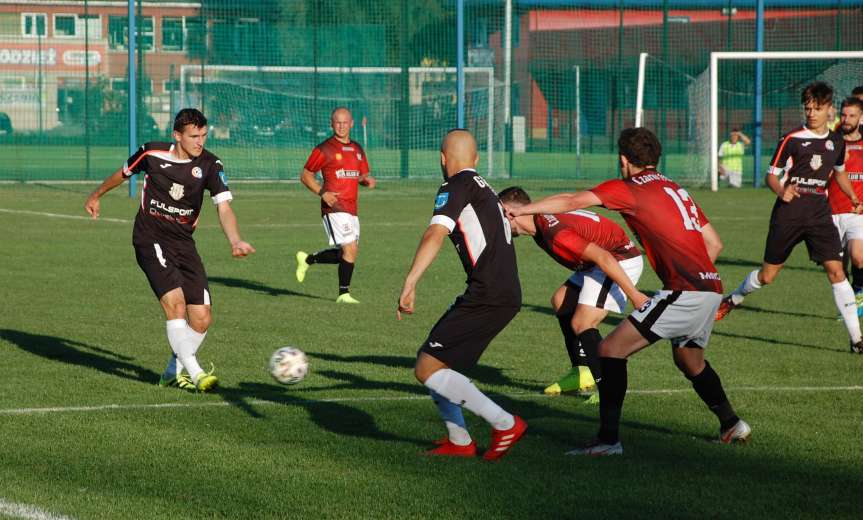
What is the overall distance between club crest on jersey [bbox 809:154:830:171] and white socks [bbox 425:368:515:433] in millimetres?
5714

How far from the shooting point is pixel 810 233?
35.9 feet

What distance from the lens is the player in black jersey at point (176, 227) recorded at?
28.7ft

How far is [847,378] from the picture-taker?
916 cm

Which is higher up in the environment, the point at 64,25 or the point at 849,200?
the point at 64,25

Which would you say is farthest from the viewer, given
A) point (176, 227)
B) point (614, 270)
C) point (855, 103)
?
point (855, 103)

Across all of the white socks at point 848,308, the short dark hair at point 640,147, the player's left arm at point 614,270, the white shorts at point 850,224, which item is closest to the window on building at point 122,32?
the white shorts at point 850,224

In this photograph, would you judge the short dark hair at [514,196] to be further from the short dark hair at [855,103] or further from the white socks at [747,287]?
the short dark hair at [855,103]

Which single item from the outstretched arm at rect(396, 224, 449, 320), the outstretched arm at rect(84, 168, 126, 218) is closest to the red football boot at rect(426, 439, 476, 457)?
the outstretched arm at rect(396, 224, 449, 320)

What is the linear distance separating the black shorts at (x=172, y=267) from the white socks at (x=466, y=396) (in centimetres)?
302

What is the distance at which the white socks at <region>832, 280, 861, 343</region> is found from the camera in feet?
34.2

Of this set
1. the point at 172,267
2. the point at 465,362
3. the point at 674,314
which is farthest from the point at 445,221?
the point at 172,267

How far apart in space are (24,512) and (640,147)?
3.69 meters

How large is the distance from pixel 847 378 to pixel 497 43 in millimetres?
29304

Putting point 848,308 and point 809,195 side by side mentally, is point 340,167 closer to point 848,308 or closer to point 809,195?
point 809,195
